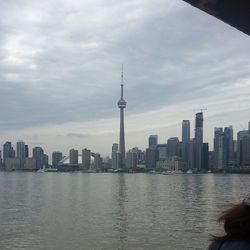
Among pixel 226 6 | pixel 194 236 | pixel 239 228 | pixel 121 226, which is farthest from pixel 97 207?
pixel 239 228

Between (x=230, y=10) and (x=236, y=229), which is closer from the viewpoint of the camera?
(x=236, y=229)

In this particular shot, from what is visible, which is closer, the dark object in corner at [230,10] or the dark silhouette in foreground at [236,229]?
the dark silhouette in foreground at [236,229]

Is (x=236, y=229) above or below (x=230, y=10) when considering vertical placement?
below

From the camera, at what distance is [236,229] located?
254 cm

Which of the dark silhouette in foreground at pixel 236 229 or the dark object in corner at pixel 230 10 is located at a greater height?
the dark object in corner at pixel 230 10

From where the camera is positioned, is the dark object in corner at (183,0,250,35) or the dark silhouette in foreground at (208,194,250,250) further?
the dark object in corner at (183,0,250,35)

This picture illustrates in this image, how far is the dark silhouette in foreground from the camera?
2.51m

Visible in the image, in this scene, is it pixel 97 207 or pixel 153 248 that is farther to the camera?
pixel 97 207

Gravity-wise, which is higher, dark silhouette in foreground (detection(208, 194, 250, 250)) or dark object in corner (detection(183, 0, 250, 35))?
dark object in corner (detection(183, 0, 250, 35))

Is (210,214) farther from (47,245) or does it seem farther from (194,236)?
(47,245)

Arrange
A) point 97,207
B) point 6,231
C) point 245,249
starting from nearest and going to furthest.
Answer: point 245,249 → point 6,231 → point 97,207

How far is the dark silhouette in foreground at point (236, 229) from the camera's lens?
2.51 meters

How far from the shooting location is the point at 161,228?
35.3 meters

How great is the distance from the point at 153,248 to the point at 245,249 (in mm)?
25164
